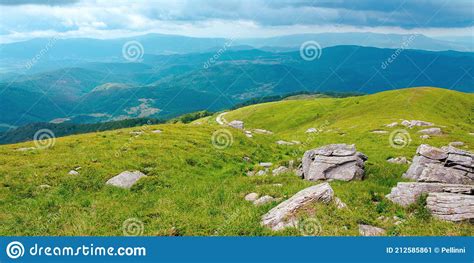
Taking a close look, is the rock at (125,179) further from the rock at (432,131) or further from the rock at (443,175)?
the rock at (432,131)

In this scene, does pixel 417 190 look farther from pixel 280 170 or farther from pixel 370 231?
pixel 280 170

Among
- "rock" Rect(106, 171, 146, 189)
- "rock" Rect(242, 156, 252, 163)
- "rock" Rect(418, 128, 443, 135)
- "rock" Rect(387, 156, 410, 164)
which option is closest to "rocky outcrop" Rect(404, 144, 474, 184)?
"rock" Rect(387, 156, 410, 164)

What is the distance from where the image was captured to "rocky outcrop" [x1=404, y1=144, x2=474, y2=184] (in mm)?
19719

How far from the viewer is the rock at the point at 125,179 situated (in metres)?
22.4

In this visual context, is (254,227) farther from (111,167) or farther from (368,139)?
(368,139)

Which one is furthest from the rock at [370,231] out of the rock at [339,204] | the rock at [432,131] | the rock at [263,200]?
the rock at [432,131]

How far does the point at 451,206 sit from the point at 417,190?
Result: 1818mm

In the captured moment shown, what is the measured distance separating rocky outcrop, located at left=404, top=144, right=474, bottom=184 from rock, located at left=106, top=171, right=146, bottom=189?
56.6 feet

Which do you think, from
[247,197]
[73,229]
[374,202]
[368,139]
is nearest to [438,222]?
[374,202]

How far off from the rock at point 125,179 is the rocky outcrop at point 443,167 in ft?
56.6

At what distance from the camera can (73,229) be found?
15125 millimetres

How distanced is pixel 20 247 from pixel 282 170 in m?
17.2

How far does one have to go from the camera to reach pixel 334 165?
23.1 m

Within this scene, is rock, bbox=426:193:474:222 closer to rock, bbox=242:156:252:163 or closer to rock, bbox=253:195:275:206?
rock, bbox=253:195:275:206
